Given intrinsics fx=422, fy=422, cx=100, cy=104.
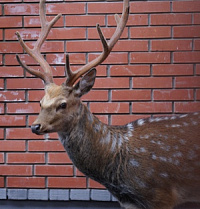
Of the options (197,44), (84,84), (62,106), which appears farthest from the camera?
(197,44)

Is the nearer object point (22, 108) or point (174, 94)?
point (174, 94)

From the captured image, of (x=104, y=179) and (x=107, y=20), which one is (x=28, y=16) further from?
(x=104, y=179)

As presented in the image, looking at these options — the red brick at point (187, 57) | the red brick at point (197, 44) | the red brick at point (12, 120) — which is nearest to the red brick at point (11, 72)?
the red brick at point (12, 120)

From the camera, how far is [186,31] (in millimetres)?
3867

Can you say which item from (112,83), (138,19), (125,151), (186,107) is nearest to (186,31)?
(138,19)

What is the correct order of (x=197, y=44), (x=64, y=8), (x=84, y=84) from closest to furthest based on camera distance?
(x=84, y=84) → (x=197, y=44) → (x=64, y=8)

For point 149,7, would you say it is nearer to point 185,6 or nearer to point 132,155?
point 185,6

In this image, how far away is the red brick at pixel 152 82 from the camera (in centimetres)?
389

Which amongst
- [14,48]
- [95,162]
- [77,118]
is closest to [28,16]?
[14,48]

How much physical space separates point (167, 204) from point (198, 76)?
1.32 m

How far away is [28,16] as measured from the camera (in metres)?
Result: 3.99

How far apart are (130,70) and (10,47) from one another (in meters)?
1.16

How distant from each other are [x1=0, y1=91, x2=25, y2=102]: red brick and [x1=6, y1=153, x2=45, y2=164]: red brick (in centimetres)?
52

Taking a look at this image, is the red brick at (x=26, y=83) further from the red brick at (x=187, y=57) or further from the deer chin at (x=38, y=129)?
the red brick at (x=187, y=57)
